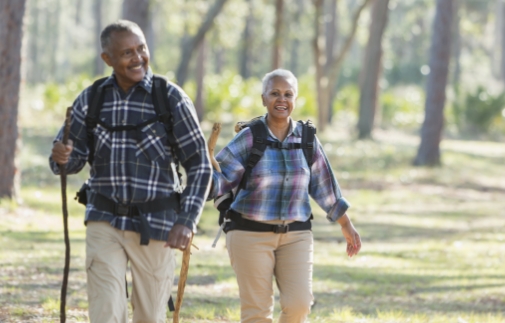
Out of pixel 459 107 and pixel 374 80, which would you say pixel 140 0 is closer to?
pixel 374 80

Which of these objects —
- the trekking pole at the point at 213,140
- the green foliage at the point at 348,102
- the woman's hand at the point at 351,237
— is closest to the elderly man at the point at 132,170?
the trekking pole at the point at 213,140

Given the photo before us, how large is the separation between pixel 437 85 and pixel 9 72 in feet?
43.3

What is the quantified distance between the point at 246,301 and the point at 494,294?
17.3ft

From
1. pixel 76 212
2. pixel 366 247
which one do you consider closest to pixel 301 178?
pixel 366 247

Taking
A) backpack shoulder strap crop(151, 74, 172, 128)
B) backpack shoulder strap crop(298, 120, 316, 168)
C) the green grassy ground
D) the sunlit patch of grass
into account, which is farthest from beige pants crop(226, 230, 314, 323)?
the sunlit patch of grass

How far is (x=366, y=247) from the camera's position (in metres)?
13.5

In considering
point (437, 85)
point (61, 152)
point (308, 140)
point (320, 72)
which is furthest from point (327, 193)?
point (320, 72)

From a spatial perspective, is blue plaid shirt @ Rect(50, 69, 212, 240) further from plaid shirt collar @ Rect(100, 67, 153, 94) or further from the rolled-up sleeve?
the rolled-up sleeve

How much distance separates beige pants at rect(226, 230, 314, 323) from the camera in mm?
5504

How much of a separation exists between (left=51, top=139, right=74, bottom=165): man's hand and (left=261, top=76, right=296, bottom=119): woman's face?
58.1 inches

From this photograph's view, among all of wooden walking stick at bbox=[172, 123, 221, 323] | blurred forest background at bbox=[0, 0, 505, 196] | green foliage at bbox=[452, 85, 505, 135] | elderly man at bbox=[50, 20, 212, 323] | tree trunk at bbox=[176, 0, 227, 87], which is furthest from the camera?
green foliage at bbox=[452, 85, 505, 135]

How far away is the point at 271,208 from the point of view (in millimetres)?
5520

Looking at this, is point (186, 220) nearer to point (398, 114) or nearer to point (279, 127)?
point (279, 127)

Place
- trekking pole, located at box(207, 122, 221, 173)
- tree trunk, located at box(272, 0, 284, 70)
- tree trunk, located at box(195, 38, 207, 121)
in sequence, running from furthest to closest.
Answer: tree trunk, located at box(195, 38, 207, 121)
tree trunk, located at box(272, 0, 284, 70)
trekking pole, located at box(207, 122, 221, 173)
